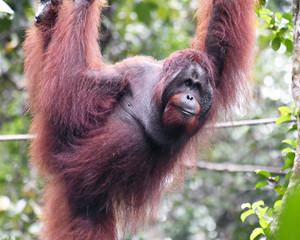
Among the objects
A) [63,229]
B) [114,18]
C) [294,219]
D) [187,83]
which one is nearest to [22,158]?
[114,18]

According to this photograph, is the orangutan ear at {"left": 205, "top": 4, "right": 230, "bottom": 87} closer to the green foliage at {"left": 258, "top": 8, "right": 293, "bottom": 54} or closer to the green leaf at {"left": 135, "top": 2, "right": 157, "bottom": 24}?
the green foliage at {"left": 258, "top": 8, "right": 293, "bottom": 54}

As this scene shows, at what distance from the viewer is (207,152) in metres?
6.11

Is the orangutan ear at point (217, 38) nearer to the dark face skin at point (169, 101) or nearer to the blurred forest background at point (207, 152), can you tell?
the dark face skin at point (169, 101)

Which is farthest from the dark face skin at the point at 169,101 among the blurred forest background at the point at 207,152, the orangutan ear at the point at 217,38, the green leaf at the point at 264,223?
the blurred forest background at the point at 207,152

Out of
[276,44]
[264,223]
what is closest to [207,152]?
[276,44]

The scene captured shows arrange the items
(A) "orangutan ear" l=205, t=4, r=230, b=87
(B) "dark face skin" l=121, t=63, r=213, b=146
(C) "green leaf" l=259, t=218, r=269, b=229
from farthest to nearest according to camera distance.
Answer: (A) "orangutan ear" l=205, t=4, r=230, b=87
(B) "dark face skin" l=121, t=63, r=213, b=146
(C) "green leaf" l=259, t=218, r=269, b=229

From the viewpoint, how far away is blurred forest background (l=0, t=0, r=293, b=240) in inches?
215

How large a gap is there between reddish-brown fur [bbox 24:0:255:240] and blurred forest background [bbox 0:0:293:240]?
2244mm

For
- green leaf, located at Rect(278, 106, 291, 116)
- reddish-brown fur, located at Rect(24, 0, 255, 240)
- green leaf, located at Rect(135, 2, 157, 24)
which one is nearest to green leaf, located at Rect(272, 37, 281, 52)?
reddish-brown fur, located at Rect(24, 0, 255, 240)

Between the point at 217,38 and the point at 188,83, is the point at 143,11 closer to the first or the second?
the point at 217,38

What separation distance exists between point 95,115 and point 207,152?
11.6 feet

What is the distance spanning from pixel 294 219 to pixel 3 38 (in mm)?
6041

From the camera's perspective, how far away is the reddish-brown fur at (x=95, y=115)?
2779 millimetres

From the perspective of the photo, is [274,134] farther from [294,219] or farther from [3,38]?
[294,219]
